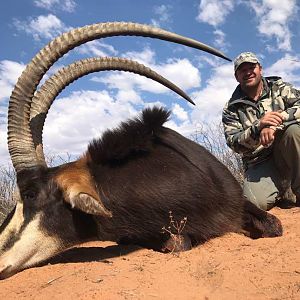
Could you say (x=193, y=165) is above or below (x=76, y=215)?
above

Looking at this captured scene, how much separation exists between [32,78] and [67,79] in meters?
0.50

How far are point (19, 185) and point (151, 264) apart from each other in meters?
1.47

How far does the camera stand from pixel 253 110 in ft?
17.9

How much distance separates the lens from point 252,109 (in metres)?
5.46

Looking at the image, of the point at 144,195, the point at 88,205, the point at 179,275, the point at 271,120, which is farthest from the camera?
the point at 271,120

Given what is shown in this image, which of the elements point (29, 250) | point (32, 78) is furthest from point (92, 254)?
point (32, 78)

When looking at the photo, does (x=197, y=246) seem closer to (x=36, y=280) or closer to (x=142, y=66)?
(x=36, y=280)

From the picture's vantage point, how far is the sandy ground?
2299mm

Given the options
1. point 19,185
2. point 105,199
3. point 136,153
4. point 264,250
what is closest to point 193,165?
point 136,153

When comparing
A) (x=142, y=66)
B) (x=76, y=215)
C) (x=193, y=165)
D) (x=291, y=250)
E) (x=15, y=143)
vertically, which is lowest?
(x=291, y=250)

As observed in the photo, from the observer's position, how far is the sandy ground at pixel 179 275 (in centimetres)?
230

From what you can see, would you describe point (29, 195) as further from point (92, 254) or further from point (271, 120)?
point (271, 120)

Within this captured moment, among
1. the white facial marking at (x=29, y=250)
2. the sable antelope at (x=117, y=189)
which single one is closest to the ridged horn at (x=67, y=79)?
the sable antelope at (x=117, y=189)

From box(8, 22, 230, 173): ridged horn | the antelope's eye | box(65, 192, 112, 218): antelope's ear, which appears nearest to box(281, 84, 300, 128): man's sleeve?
box(8, 22, 230, 173): ridged horn
